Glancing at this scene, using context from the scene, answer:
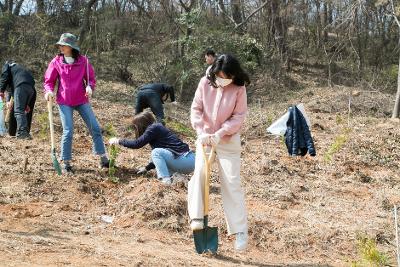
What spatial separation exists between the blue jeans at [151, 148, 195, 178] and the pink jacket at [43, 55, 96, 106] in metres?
1.05

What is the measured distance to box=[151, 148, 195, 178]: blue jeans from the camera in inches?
236

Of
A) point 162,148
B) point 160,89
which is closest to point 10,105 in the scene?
point 160,89

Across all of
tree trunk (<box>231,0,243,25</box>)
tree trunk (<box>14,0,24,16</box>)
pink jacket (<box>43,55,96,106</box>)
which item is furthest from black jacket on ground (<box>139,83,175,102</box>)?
tree trunk (<box>231,0,243,25</box>)

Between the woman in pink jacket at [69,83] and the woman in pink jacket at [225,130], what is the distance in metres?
2.20

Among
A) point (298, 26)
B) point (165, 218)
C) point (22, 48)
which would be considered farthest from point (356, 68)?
point (165, 218)

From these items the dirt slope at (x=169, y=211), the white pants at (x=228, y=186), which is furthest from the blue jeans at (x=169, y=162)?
the white pants at (x=228, y=186)

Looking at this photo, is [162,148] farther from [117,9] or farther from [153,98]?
[117,9]

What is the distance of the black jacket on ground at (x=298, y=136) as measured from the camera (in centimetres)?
895

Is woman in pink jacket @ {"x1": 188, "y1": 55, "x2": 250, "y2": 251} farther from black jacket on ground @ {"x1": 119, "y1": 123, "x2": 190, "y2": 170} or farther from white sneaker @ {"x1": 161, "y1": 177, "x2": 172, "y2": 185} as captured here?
black jacket on ground @ {"x1": 119, "y1": 123, "x2": 190, "y2": 170}

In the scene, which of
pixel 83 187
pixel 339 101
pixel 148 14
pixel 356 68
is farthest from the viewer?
pixel 356 68

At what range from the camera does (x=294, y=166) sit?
8.23m

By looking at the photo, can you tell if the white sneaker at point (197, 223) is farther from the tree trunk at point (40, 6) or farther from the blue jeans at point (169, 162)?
the tree trunk at point (40, 6)

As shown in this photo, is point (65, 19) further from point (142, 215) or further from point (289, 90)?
point (142, 215)

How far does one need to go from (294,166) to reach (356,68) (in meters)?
15.8
